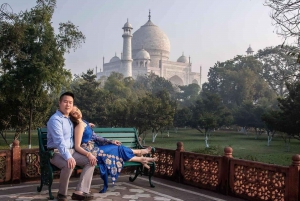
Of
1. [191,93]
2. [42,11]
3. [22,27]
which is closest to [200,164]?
[22,27]

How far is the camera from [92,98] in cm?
2594

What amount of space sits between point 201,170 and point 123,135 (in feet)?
4.54

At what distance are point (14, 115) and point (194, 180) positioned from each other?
10.9 meters

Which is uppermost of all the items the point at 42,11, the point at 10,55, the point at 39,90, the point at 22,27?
the point at 42,11

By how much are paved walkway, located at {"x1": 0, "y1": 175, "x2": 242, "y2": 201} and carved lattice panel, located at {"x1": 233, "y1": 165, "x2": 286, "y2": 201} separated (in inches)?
8.9

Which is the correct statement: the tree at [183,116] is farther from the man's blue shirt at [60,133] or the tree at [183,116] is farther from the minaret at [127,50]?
the minaret at [127,50]

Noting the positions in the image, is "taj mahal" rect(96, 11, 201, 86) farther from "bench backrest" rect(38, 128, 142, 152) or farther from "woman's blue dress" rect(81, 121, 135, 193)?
"woman's blue dress" rect(81, 121, 135, 193)

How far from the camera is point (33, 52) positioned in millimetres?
11586

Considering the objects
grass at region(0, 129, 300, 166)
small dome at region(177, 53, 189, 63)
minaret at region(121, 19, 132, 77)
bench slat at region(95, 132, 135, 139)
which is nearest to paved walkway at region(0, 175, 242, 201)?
bench slat at region(95, 132, 135, 139)

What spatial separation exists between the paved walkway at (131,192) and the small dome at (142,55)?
6127 centimetres

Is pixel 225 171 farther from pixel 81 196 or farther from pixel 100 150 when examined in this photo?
pixel 81 196

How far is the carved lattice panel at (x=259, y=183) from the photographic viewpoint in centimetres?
426

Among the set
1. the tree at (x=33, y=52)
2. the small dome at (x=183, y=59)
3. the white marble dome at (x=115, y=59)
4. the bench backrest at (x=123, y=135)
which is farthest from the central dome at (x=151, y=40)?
the bench backrest at (x=123, y=135)

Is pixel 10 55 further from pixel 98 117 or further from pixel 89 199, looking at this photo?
pixel 98 117
